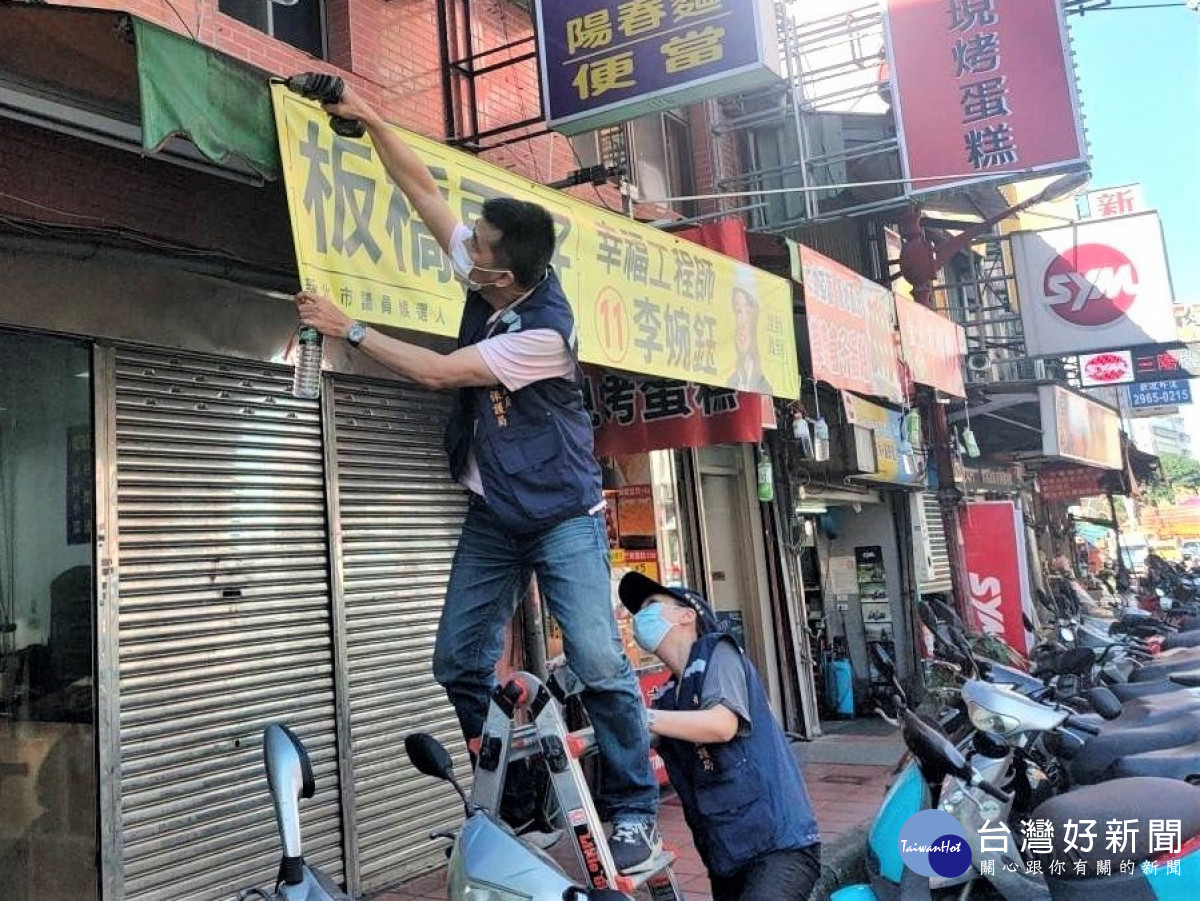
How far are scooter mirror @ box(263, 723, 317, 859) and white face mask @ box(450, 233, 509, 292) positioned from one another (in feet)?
5.22

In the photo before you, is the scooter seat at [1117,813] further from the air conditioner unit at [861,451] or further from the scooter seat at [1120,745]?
the air conditioner unit at [861,451]

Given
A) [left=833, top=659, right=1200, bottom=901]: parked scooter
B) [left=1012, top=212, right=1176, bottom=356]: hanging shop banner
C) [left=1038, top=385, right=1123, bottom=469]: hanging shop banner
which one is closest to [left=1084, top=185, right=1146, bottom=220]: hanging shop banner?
[left=1038, top=385, right=1123, bottom=469]: hanging shop banner

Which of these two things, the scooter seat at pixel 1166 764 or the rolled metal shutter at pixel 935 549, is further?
the rolled metal shutter at pixel 935 549

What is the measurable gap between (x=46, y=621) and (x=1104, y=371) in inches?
724

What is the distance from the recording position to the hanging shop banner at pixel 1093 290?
14594 millimetres

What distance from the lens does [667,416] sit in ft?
26.8

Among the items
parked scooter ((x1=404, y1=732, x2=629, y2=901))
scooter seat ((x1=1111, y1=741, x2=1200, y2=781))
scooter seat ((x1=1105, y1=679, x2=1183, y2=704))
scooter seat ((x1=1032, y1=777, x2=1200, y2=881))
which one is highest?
→ parked scooter ((x1=404, y1=732, x2=629, y2=901))

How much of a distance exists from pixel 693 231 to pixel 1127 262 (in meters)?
10.4

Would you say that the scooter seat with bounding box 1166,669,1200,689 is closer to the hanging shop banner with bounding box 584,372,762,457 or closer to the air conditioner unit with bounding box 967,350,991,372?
the hanging shop banner with bounding box 584,372,762,457

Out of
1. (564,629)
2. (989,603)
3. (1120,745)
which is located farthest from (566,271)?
(989,603)

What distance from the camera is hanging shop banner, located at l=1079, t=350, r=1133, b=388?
18.4 meters

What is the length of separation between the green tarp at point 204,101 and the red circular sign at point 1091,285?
13.6 m

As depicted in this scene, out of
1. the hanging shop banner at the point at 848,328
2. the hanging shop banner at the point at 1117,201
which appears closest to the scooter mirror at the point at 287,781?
the hanging shop banner at the point at 848,328

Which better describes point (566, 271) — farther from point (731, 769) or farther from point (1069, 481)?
point (1069, 481)
